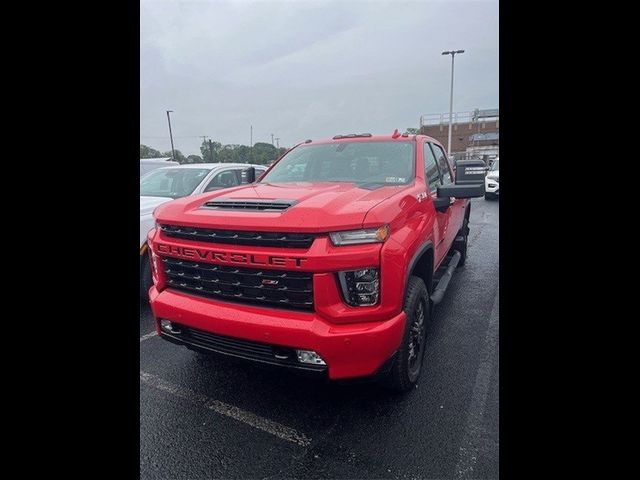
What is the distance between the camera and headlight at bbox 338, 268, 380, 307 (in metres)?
2.09

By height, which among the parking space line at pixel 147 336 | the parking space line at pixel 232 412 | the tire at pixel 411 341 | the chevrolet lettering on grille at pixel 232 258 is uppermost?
the chevrolet lettering on grille at pixel 232 258

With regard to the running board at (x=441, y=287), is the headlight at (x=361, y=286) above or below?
above

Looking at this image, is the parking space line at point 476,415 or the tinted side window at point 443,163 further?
the tinted side window at point 443,163

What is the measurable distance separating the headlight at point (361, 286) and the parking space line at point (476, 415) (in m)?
1.04

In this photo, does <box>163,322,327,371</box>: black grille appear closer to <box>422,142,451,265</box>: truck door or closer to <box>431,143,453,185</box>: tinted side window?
<box>422,142,451,265</box>: truck door

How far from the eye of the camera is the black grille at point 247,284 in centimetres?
213

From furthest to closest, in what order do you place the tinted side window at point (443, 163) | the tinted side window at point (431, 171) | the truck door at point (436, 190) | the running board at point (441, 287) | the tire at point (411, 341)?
the tinted side window at point (443, 163)
the tinted side window at point (431, 171)
the truck door at point (436, 190)
the running board at point (441, 287)
the tire at point (411, 341)

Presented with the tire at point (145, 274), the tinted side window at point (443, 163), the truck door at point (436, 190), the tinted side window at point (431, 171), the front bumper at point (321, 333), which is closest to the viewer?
the front bumper at point (321, 333)

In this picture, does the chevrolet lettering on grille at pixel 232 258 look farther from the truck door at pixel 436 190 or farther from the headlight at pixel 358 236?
Result: the truck door at pixel 436 190

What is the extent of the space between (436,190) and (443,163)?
51.8 inches

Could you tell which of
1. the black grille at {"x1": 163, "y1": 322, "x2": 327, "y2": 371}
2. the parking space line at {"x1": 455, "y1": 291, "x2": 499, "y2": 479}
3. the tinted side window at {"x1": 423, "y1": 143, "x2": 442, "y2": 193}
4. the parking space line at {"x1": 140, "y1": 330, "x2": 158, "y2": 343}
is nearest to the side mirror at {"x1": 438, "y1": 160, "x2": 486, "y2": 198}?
the tinted side window at {"x1": 423, "y1": 143, "x2": 442, "y2": 193}

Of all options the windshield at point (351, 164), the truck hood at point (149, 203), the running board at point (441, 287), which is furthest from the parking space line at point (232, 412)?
the truck hood at point (149, 203)

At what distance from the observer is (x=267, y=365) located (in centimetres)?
222

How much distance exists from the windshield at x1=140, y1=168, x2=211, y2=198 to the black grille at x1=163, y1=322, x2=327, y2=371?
3508mm
